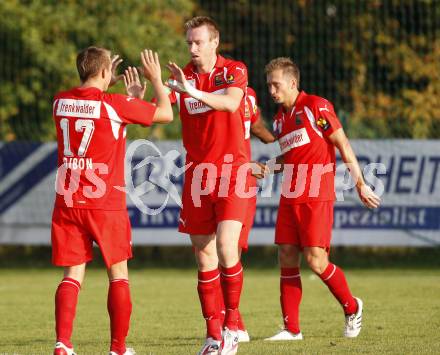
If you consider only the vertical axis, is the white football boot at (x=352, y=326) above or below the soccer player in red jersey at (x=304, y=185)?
below

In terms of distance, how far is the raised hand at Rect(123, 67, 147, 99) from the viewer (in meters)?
7.64

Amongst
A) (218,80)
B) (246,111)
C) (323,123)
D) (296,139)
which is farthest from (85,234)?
(323,123)

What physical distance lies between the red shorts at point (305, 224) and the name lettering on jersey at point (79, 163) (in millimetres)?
2156

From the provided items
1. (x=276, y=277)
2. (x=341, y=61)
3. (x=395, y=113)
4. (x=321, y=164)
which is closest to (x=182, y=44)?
A: (x=341, y=61)

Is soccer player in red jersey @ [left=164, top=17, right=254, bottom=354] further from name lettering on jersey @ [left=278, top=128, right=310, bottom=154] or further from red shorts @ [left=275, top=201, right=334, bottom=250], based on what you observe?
red shorts @ [left=275, top=201, right=334, bottom=250]

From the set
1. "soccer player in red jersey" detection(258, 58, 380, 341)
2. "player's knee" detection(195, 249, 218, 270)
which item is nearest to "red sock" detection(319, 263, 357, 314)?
"soccer player in red jersey" detection(258, 58, 380, 341)

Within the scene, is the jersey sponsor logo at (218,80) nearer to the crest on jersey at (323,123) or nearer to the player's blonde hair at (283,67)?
the player's blonde hair at (283,67)

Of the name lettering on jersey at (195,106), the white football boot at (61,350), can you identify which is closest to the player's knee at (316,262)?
the name lettering on jersey at (195,106)

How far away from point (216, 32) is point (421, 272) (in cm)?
912

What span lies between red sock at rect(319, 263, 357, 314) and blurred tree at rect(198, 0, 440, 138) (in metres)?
9.05

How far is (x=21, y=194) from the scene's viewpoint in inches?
675

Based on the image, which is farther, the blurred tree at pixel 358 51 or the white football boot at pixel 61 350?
the blurred tree at pixel 358 51

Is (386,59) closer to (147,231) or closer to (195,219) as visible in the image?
(147,231)

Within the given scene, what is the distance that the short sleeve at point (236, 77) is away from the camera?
793 cm
